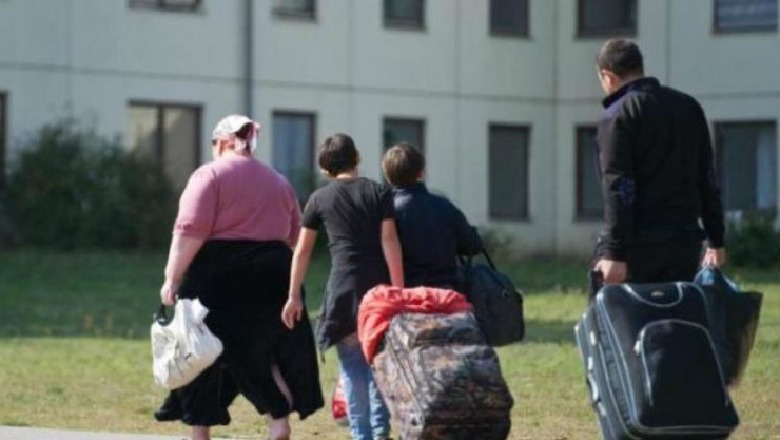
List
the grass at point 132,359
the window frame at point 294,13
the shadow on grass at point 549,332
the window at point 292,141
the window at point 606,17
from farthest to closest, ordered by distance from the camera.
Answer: the window at point 606,17
the window at point 292,141
the window frame at point 294,13
the shadow on grass at point 549,332
the grass at point 132,359

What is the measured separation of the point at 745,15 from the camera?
40.9m

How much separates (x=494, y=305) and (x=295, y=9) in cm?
2808

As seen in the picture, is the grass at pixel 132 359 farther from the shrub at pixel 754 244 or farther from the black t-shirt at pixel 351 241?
the shrub at pixel 754 244

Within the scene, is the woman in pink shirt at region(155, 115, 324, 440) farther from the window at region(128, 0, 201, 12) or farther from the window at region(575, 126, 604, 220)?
the window at region(575, 126, 604, 220)

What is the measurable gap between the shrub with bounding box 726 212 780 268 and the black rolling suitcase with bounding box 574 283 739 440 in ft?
92.1

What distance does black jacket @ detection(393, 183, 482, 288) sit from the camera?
468 inches

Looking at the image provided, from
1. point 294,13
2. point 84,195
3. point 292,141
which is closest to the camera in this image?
point 84,195

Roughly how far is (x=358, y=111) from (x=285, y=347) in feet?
93.1

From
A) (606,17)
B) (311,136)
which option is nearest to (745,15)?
(606,17)

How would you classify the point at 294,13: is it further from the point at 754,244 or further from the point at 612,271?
the point at 612,271

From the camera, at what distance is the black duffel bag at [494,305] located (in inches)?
466

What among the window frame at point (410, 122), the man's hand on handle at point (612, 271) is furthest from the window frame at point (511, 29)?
the man's hand on handle at point (612, 271)

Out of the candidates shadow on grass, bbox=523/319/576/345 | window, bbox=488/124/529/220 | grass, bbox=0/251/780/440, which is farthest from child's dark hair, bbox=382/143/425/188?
window, bbox=488/124/529/220

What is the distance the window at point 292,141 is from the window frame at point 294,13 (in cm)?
166
